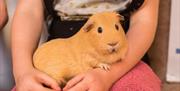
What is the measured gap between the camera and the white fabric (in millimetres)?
892

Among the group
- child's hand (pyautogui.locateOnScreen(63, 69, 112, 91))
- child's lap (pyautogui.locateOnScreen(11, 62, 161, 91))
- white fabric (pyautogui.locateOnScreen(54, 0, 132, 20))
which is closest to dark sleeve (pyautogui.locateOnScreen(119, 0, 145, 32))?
white fabric (pyautogui.locateOnScreen(54, 0, 132, 20))

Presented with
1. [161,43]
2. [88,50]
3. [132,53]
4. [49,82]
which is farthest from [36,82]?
[161,43]

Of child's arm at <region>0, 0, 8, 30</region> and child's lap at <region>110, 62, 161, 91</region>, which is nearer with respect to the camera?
child's lap at <region>110, 62, 161, 91</region>

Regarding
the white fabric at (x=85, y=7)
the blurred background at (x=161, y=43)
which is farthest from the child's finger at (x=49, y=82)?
the blurred background at (x=161, y=43)

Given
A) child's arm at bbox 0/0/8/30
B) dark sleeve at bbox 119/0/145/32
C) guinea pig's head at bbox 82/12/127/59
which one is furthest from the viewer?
child's arm at bbox 0/0/8/30

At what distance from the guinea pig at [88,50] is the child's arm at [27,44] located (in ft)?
0.08

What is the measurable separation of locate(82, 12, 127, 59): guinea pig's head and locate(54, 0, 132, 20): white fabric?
18cm

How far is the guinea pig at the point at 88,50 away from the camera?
68 centimetres

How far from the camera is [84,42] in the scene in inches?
28.5

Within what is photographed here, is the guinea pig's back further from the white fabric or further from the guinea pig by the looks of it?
the white fabric

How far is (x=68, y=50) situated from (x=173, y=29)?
1.71ft

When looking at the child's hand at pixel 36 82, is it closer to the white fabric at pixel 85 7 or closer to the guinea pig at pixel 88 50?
the guinea pig at pixel 88 50

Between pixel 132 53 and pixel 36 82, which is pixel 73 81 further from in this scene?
pixel 132 53

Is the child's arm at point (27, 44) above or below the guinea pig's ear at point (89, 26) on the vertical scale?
below
